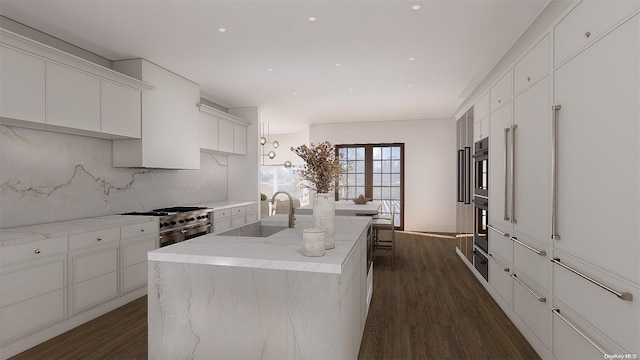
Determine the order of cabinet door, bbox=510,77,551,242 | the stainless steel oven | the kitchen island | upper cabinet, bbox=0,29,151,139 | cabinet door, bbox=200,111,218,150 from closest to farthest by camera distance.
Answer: the kitchen island
cabinet door, bbox=510,77,551,242
upper cabinet, bbox=0,29,151,139
the stainless steel oven
cabinet door, bbox=200,111,218,150

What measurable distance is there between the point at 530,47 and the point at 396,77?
6.46ft

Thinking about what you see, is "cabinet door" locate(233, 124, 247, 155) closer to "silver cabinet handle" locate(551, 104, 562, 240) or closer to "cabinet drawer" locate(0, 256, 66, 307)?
"cabinet drawer" locate(0, 256, 66, 307)

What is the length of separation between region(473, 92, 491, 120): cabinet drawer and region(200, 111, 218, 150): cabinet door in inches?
157

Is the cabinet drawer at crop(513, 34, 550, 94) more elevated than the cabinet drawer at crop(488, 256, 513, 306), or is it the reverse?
the cabinet drawer at crop(513, 34, 550, 94)

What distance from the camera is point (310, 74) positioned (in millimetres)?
4434

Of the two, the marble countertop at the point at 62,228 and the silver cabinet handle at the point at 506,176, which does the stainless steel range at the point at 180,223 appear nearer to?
the marble countertop at the point at 62,228

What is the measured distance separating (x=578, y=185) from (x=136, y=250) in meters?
3.95

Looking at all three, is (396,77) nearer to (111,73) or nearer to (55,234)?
(111,73)

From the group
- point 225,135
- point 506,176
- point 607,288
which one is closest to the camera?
point 607,288

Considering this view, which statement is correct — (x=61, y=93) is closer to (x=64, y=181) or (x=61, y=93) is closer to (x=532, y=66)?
(x=64, y=181)

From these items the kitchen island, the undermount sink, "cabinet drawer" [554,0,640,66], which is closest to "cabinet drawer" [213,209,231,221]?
the undermount sink

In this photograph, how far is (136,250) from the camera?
3588mm

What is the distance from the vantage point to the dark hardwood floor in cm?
255

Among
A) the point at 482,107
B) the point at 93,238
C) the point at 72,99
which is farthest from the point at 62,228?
the point at 482,107
